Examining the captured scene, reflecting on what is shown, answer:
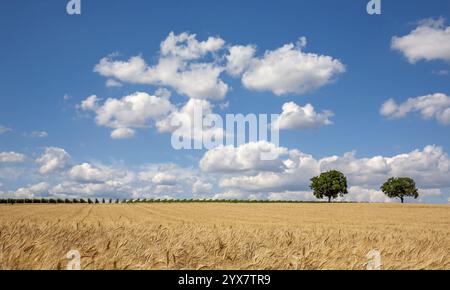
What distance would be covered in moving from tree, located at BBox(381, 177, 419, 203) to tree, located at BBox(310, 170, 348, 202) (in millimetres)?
12584

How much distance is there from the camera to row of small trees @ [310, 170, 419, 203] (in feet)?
422

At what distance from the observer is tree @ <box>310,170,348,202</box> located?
129 meters

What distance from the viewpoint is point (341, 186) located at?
423ft

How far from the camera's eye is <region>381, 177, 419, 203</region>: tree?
128625 millimetres

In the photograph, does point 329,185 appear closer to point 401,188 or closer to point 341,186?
point 341,186

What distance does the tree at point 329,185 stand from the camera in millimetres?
128875

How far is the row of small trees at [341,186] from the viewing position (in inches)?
5064

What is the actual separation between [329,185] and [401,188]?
2085 centimetres
